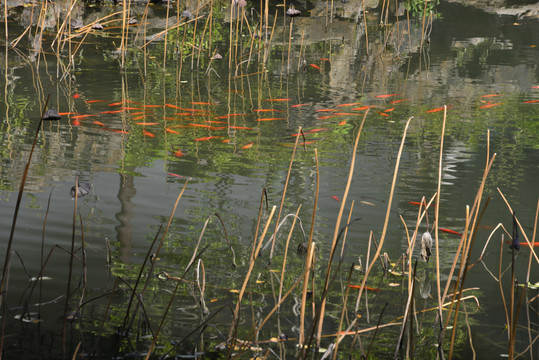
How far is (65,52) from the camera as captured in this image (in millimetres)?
8531

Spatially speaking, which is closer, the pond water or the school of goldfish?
the pond water

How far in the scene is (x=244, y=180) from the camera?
4188 mm

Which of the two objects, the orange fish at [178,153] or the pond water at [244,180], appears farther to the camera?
the orange fish at [178,153]

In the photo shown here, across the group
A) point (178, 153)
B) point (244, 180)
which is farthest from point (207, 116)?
point (244, 180)

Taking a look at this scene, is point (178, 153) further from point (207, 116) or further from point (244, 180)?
point (207, 116)

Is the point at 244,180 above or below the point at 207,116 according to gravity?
below

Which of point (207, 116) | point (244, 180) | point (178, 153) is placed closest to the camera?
point (244, 180)

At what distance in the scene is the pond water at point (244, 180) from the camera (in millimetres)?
2520

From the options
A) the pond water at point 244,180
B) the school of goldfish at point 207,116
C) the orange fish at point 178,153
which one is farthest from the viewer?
the school of goldfish at point 207,116

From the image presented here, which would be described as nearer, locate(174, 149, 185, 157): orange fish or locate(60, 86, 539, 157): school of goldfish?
locate(174, 149, 185, 157): orange fish

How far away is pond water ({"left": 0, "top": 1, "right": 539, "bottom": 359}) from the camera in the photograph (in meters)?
Answer: 2.52

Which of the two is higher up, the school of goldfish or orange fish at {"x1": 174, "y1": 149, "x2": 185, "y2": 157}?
the school of goldfish

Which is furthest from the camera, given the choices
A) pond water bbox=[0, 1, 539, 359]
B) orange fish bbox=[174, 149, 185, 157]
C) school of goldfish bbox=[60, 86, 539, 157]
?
school of goldfish bbox=[60, 86, 539, 157]

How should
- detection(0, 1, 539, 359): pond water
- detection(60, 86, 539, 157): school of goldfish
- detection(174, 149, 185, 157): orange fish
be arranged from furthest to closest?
detection(60, 86, 539, 157): school of goldfish
detection(174, 149, 185, 157): orange fish
detection(0, 1, 539, 359): pond water
